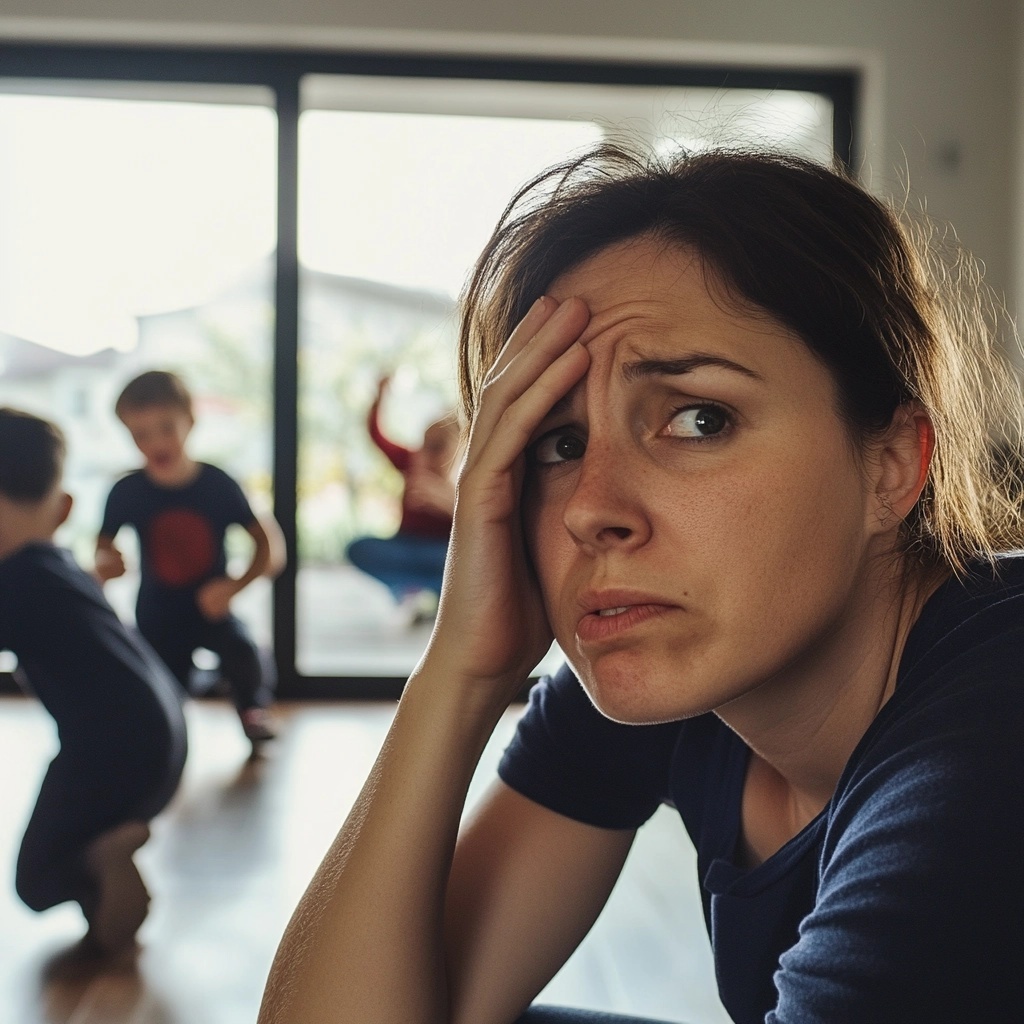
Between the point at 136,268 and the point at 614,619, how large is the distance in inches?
161

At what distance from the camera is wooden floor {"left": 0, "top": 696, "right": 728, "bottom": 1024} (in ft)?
6.16

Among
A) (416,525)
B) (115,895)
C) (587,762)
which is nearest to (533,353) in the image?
(587,762)

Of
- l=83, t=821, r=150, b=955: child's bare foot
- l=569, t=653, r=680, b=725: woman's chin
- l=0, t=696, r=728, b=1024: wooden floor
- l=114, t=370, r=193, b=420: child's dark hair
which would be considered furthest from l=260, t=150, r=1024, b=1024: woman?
l=114, t=370, r=193, b=420: child's dark hair

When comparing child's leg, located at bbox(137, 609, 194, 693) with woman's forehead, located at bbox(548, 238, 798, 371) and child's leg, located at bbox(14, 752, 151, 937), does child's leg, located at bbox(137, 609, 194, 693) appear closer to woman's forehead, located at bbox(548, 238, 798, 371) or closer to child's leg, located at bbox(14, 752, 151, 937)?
child's leg, located at bbox(14, 752, 151, 937)

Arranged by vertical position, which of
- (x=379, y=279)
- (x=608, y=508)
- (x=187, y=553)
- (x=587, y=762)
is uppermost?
(x=608, y=508)

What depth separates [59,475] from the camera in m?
2.35

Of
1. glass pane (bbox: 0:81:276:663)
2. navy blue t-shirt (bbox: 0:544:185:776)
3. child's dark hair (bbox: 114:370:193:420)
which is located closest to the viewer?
navy blue t-shirt (bbox: 0:544:185:776)

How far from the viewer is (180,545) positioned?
3691 millimetres

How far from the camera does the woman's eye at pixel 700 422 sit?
0.86 m

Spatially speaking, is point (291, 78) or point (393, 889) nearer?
point (393, 889)

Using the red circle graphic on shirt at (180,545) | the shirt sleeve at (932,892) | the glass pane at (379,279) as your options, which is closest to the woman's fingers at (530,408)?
the shirt sleeve at (932,892)

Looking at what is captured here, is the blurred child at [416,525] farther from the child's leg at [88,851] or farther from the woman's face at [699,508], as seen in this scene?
the woman's face at [699,508]

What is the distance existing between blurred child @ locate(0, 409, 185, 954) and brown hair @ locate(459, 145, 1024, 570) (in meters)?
1.47

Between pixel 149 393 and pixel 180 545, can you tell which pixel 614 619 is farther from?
pixel 180 545
